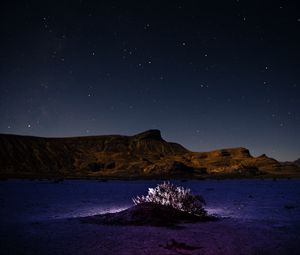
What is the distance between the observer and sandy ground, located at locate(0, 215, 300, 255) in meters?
9.78

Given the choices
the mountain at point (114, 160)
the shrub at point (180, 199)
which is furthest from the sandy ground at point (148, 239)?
the mountain at point (114, 160)

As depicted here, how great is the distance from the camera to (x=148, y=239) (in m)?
11.0

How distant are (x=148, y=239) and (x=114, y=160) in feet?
368

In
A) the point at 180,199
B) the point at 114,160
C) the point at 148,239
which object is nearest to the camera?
the point at 148,239

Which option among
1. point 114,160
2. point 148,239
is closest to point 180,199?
point 148,239

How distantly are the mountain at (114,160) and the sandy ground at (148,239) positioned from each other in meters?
79.2

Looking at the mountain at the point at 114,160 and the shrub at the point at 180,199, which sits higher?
the mountain at the point at 114,160

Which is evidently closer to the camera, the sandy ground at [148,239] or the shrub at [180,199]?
the sandy ground at [148,239]

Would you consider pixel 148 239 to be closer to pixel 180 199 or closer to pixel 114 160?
pixel 180 199

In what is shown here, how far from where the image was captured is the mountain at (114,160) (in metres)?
100

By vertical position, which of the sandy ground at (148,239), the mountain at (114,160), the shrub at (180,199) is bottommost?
the sandy ground at (148,239)

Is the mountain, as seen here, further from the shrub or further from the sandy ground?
the sandy ground

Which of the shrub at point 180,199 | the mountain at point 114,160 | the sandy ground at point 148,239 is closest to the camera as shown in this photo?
the sandy ground at point 148,239

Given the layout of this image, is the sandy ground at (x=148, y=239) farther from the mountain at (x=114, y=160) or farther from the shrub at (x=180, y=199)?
the mountain at (x=114, y=160)
